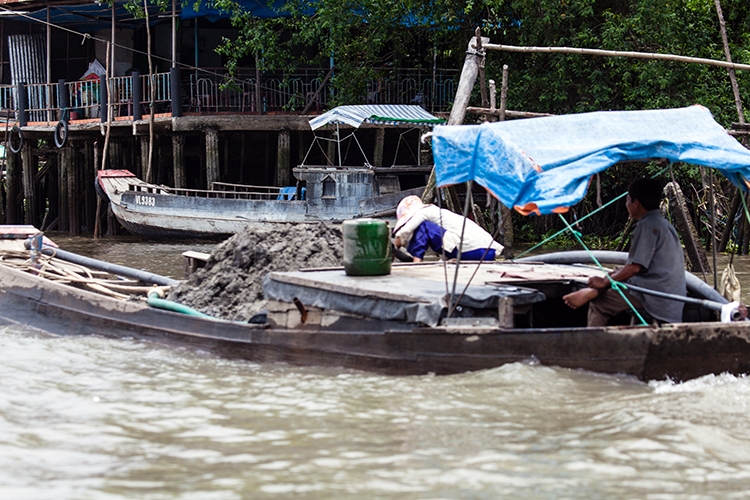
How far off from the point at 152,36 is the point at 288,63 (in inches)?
161

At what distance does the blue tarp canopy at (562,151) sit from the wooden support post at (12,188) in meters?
18.7

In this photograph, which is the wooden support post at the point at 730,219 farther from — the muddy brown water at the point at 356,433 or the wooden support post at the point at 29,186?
the wooden support post at the point at 29,186

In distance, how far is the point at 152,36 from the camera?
891 inches

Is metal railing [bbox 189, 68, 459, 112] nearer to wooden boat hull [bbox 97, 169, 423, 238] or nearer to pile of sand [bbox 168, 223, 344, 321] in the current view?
wooden boat hull [bbox 97, 169, 423, 238]

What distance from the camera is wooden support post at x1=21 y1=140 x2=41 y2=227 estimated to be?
22.3 m

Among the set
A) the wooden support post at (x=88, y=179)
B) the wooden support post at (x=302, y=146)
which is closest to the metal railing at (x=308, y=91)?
the wooden support post at (x=302, y=146)

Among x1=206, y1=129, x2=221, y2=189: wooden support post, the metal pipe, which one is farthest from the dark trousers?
x1=206, y1=129, x2=221, y2=189: wooden support post

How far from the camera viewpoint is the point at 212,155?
19.1m

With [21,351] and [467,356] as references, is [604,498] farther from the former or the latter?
[21,351]

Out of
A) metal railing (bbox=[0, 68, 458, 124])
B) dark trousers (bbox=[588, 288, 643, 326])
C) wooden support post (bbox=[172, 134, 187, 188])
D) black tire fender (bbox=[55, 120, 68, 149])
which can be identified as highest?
metal railing (bbox=[0, 68, 458, 124])

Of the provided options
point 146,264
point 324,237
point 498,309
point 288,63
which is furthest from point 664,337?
point 288,63

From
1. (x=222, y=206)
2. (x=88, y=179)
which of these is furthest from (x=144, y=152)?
(x=222, y=206)

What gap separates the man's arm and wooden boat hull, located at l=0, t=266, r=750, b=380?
1.24 ft

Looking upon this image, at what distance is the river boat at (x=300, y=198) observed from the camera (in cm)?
1691
